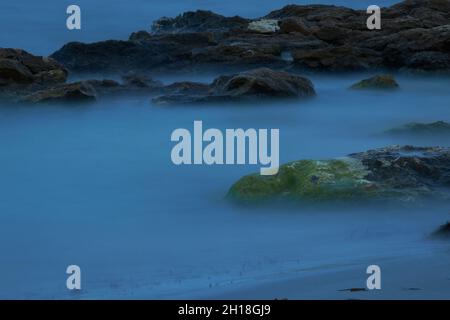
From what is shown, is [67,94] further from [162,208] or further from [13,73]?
[162,208]

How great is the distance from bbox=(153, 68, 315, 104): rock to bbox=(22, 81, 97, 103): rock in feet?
2.63

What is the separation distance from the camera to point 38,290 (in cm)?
792

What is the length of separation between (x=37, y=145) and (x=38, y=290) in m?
6.36

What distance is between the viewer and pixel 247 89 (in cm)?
1527

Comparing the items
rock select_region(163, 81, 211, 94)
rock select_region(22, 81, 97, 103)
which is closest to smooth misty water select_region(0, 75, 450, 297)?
rock select_region(22, 81, 97, 103)

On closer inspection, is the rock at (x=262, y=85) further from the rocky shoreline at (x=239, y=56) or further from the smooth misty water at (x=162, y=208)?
the smooth misty water at (x=162, y=208)

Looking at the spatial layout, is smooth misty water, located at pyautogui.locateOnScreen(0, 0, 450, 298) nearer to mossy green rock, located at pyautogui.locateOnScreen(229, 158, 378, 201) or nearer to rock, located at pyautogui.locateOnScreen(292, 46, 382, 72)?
mossy green rock, located at pyautogui.locateOnScreen(229, 158, 378, 201)

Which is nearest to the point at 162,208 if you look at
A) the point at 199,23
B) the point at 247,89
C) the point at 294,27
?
the point at 247,89

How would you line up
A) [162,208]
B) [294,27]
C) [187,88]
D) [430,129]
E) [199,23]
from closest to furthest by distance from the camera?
1. [162,208]
2. [430,129]
3. [187,88]
4. [294,27]
5. [199,23]

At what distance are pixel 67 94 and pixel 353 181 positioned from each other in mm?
6013

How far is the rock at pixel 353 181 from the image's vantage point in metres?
9.62

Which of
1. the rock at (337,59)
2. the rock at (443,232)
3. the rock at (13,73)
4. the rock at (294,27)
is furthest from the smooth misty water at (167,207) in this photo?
the rock at (294,27)

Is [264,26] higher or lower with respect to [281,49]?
higher
